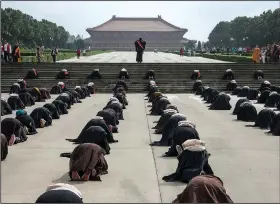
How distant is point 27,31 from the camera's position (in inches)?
3226

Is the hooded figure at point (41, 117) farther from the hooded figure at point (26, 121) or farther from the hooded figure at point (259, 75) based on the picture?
the hooded figure at point (259, 75)

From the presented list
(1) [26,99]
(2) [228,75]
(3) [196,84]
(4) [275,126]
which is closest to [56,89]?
(1) [26,99]

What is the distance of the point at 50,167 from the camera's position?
10.4m

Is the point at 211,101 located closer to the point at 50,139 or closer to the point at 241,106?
the point at 241,106

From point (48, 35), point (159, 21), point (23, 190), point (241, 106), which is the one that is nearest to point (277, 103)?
point (241, 106)

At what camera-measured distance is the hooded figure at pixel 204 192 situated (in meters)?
6.46

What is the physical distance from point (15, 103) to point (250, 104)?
8.81 meters

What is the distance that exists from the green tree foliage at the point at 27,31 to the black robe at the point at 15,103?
4815 centimetres

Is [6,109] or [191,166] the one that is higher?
[191,166]

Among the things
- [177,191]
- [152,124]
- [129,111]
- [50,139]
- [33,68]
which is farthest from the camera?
[33,68]

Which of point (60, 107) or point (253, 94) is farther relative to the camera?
point (253, 94)

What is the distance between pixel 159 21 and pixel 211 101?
100404 mm

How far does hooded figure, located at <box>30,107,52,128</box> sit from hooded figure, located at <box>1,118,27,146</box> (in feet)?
7.64

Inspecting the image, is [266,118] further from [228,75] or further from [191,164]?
[228,75]
